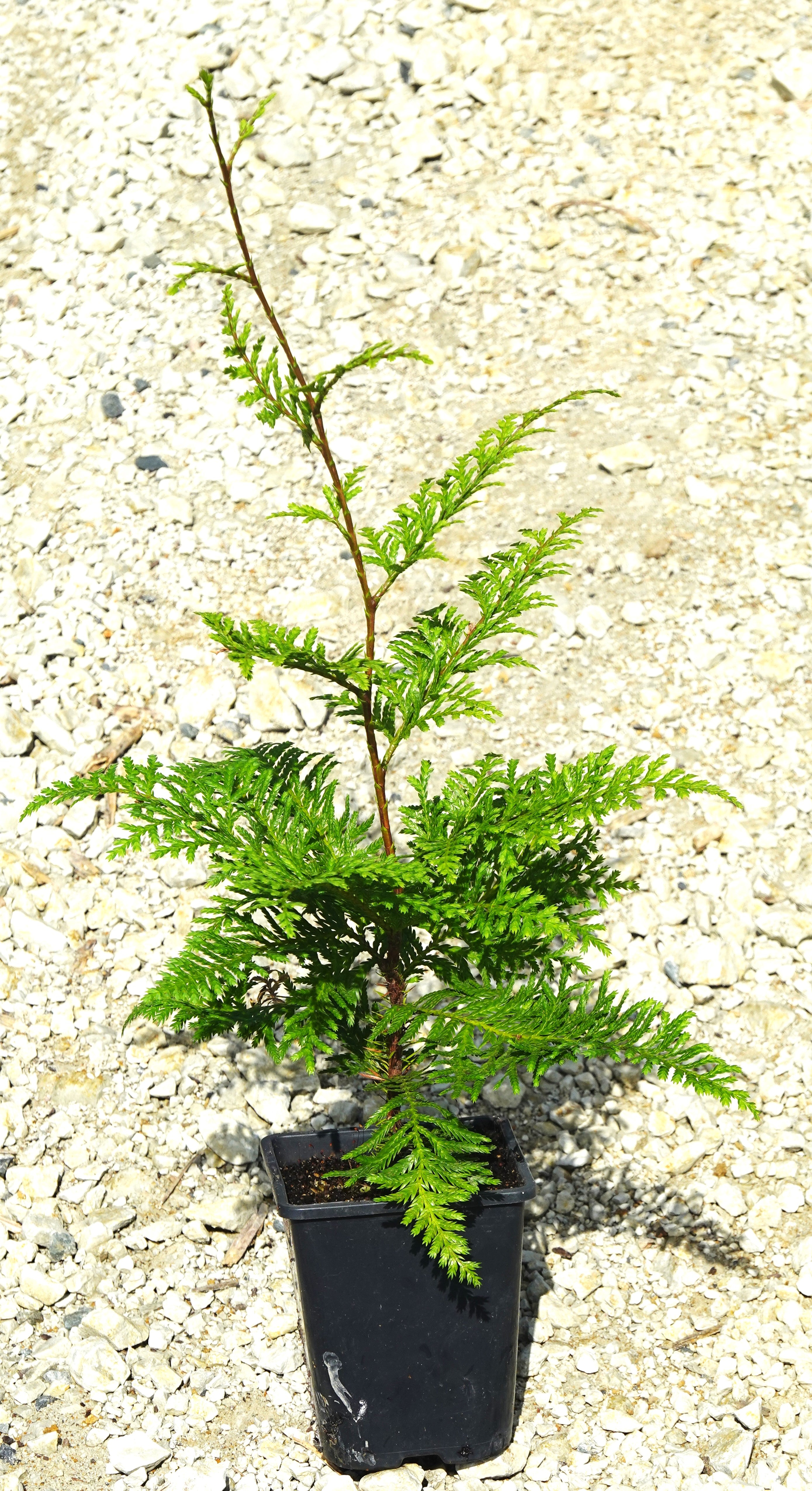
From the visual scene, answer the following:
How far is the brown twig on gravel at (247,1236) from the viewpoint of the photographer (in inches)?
133

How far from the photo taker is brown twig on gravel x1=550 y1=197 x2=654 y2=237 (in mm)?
5539

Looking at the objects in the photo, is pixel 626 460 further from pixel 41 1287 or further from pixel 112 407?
pixel 41 1287

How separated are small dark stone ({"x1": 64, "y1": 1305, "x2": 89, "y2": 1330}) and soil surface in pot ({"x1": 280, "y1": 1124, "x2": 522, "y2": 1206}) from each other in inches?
28.0

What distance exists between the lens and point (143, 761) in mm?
4246

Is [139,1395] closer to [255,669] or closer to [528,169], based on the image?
[255,669]

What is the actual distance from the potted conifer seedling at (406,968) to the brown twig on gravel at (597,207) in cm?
317

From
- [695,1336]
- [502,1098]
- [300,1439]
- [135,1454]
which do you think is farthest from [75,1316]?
[695,1336]

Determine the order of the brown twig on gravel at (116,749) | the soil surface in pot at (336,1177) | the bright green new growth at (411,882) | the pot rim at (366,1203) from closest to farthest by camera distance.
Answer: the bright green new growth at (411,882) < the pot rim at (366,1203) < the soil surface in pot at (336,1177) < the brown twig on gravel at (116,749)

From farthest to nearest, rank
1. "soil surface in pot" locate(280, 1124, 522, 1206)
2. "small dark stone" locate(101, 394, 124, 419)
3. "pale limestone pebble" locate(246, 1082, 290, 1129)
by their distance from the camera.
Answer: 1. "small dark stone" locate(101, 394, 124, 419)
2. "pale limestone pebble" locate(246, 1082, 290, 1129)
3. "soil surface in pot" locate(280, 1124, 522, 1206)

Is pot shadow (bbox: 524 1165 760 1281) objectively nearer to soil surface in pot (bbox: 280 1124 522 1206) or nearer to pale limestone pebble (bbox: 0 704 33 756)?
soil surface in pot (bbox: 280 1124 522 1206)

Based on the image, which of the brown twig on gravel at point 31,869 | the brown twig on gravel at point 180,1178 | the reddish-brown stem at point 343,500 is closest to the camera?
the reddish-brown stem at point 343,500

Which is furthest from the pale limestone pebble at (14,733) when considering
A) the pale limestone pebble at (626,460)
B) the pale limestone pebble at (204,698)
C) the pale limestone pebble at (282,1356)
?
the pale limestone pebble at (626,460)

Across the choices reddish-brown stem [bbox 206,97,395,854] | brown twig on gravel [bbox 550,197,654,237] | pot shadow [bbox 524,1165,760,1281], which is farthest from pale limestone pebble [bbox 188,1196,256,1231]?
brown twig on gravel [bbox 550,197,654,237]

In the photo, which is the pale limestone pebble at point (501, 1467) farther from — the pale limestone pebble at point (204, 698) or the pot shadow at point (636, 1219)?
the pale limestone pebble at point (204, 698)
